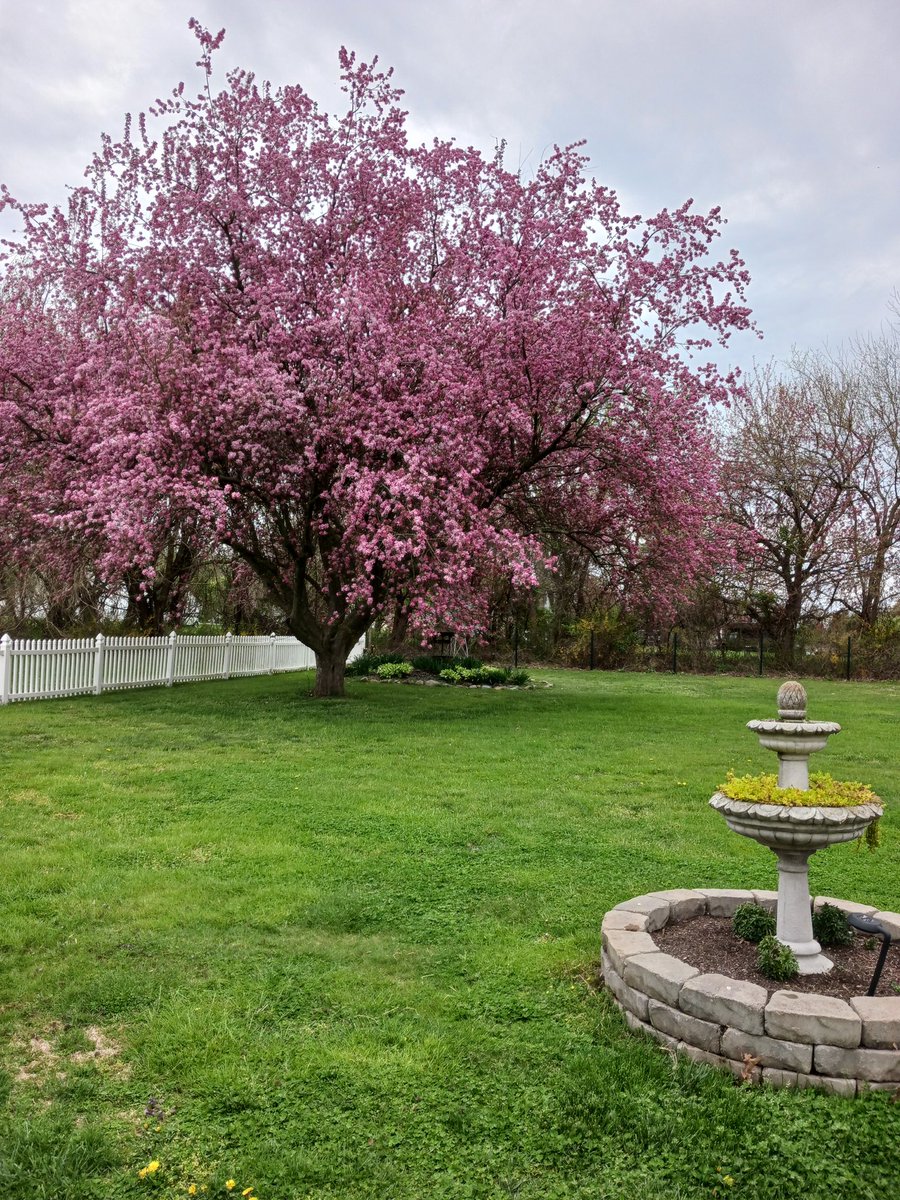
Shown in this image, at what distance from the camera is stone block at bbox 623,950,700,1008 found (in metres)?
3.16

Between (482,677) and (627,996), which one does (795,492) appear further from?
(627,996)

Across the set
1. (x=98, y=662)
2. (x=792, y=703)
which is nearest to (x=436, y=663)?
(x=98, y=662)

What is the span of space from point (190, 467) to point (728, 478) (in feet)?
57.8

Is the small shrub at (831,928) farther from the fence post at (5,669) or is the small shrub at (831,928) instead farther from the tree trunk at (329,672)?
the fence post at (5,669)

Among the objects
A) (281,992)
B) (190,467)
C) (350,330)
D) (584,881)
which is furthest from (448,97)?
(281,992)

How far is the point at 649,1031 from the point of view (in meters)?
3.24

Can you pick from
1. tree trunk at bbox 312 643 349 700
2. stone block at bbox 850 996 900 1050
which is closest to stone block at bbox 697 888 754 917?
stone block at bbox 850 996 900 1050

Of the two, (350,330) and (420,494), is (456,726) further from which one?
(350,330)

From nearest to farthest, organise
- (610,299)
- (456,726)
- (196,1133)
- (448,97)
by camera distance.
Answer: (196,1133), (448,97), (456,726), (610,299)

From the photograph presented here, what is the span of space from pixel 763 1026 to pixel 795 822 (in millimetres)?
746

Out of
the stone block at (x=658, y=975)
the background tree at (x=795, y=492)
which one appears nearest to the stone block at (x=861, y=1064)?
the stone block at (x=658, y=975)

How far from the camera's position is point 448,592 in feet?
37.1

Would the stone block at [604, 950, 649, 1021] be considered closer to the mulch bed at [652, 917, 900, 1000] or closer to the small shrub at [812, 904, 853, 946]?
the mulch bed at [652, 917, 900, 1000]

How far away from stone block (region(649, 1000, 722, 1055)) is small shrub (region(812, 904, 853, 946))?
3.14 ft
